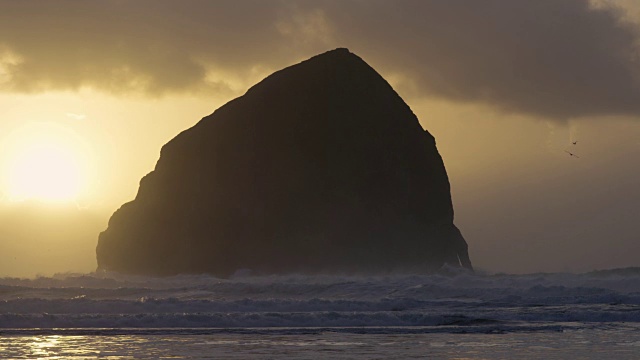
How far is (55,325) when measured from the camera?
32.1 meters

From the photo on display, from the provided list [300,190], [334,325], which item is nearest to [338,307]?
[334,325]

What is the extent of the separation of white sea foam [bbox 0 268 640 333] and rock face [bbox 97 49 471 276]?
23.9 m

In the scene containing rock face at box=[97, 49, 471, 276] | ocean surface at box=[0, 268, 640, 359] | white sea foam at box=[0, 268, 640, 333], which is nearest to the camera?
ocean surface at box=[0, 268, 640, 359]

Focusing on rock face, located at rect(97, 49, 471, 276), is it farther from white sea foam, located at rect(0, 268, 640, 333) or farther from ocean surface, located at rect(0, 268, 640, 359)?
ocean surface, located at rect(0, 268, 640, 359)

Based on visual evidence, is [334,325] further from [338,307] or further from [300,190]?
[300,190]

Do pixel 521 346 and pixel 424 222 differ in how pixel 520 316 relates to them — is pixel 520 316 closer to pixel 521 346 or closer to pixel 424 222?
pixel 521 346

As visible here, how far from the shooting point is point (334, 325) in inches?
1304

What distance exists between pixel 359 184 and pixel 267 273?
41.2 feet

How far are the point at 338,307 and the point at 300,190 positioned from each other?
43.9 m

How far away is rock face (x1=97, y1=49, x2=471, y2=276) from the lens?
80.4 metres

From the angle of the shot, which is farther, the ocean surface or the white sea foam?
the white sea foam

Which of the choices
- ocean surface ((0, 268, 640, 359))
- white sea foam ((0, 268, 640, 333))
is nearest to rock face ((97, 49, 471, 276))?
white sea foam ((0, 268, 640, 333))

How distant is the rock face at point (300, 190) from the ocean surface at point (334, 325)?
29655 mm

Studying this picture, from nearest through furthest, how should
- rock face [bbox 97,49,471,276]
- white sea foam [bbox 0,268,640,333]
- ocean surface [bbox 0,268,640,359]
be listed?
1. ocean surface [bbox 0,268,640,359]
2. white sea foam [bbox 0,268,640,333]
3. rock face [bbox 97,49,471,276]
